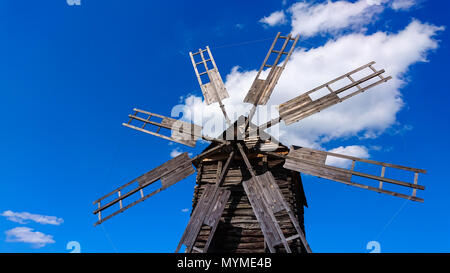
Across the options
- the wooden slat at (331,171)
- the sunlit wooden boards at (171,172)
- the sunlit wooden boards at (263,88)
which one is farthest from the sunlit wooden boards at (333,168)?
the sunlit wooden boards at (171,172)

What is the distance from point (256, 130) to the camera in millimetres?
10594

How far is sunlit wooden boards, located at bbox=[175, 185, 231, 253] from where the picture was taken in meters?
9.55

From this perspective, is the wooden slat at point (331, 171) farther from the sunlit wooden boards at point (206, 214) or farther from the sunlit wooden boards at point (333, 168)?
the sunlit wooden boards at point (206, 214)

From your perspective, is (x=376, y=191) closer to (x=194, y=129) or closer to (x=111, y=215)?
(x=194, y=129)

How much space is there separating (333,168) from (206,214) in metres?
3.83

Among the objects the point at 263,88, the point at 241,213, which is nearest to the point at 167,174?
the point at 241,213

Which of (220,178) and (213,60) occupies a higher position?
(213,60)

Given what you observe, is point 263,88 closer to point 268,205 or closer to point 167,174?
point 268,205

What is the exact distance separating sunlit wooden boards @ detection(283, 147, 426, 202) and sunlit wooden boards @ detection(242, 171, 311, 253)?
0.93 metres

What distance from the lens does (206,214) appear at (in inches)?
384

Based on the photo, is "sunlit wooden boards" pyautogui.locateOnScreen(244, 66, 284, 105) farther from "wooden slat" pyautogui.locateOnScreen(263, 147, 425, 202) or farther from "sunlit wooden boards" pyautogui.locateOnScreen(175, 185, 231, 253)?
"sunlit wooden boards" pyautogui.locateOnScreen(175, 185, 231, 253)
